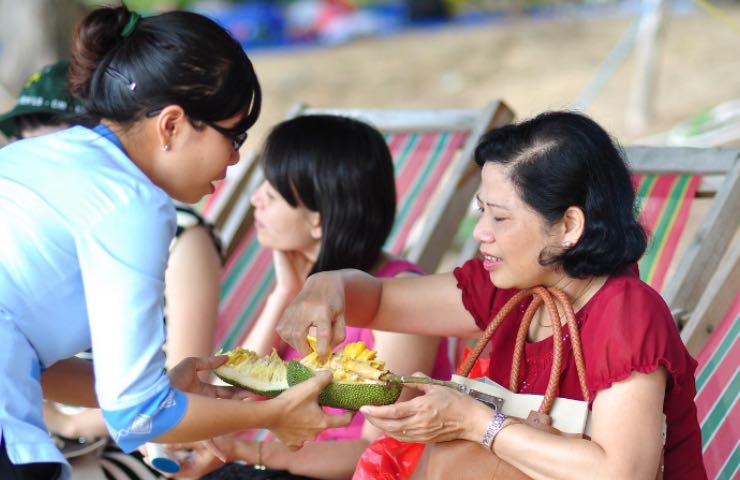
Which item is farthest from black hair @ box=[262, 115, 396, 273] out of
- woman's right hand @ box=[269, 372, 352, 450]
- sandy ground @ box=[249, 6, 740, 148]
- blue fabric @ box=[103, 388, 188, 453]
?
sandy ground @ box=[249, 6, 740, 148]

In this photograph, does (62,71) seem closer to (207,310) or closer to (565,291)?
(207,310)

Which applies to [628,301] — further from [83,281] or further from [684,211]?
[684,211]

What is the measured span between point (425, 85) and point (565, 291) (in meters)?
11.0

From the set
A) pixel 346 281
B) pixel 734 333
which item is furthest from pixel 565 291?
pixel 734 333

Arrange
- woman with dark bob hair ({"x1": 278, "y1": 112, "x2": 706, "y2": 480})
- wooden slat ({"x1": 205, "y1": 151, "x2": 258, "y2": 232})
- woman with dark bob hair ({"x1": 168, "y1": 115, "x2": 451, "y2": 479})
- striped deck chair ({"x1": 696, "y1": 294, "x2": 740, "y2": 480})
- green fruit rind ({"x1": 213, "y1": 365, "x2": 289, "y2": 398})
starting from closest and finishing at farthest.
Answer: woman with dark bob hair ({"x1": 278, "y1": 112, "x2": 706, "y2": 480}) → green fruit rind ({"x1": 213, "y1": 365, "x2": 289, "y2": 398}) → striped deck chair ({"x1": 696, "y1": 294, "x2": 740, "y2": 480}) → woman with dark bob hair ({"x1": 168, "y1": 115, "x2": 451, "y2": 479}) → wooden slat ({"x1": 205, "y1": 151, "x2": 258, "y2": 232})

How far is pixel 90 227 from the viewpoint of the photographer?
198cm

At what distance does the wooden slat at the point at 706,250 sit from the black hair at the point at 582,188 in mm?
948

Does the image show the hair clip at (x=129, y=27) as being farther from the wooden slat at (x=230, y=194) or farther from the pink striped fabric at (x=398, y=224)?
the wooden slat at (x=230, y=194)

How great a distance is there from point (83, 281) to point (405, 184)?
247cm

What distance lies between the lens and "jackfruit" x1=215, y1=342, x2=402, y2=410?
2.30 m

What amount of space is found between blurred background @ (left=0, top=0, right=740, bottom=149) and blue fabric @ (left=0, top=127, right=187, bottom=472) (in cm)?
497

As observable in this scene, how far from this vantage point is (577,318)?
7.77 ft

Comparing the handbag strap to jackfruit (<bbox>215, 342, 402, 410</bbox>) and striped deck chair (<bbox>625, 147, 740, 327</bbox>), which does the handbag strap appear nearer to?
jackfruit (<bbox>215, 342, 402, 410</bbox>)

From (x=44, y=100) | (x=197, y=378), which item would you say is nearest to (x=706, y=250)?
(x=197, y=378)
